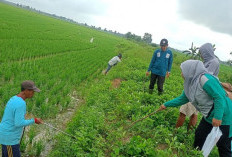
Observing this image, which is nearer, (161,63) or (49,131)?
(49,131)

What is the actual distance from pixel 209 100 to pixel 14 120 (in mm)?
2517

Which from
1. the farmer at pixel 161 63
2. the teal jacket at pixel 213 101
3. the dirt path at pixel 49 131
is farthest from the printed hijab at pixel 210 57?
the dirt path at pixel 49 131

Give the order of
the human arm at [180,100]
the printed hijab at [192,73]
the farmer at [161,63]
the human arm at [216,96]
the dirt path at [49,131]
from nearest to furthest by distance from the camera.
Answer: the human arm at [216,96], the printed hijab at [192,73], the human arm at [180,100], the dirt path at [49,131], the farmer at [161,63]

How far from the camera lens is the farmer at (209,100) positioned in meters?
2.42

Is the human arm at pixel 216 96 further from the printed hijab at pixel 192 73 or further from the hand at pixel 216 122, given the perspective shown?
the printed hijab at pixel 192 73

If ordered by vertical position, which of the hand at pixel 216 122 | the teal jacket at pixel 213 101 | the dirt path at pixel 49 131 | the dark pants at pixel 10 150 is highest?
the teal jacket at pixel 213 101

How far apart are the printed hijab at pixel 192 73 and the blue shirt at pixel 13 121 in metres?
2.22

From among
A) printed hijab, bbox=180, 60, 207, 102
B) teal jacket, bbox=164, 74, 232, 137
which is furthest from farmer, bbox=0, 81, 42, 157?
teal jacket, bbox=164, 74, 232, 137

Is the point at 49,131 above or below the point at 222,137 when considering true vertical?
below

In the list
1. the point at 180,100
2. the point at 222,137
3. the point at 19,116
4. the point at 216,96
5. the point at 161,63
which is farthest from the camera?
the point at 161,63

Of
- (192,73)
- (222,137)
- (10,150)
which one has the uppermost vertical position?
(192,73)

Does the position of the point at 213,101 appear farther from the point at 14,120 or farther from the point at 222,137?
the point at 14,120

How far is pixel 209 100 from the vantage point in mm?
2566

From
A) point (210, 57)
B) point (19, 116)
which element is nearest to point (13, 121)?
point (19, 116)
